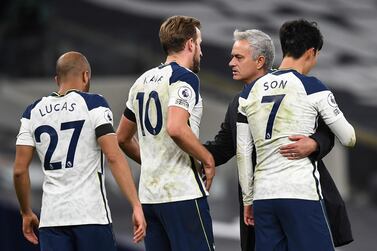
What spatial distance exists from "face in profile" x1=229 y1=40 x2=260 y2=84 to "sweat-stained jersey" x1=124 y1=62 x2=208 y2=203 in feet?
1.07

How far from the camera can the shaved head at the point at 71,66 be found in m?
5.96

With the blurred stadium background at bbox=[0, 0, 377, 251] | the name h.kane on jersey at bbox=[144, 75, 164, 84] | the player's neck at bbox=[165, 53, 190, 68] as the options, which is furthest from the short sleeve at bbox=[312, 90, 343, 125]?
the blurred stadium background at bbox=[0, 0, 377, 251]

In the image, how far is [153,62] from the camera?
769 inches

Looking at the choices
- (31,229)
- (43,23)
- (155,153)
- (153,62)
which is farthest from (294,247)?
(43,23)

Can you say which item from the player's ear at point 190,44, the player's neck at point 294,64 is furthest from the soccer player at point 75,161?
the player's neck at point 294,64

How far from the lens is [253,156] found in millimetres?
5949

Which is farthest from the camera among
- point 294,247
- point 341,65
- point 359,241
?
point 341,65

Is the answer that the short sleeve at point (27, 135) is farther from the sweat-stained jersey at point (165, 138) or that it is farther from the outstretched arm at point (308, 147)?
the outstretched arm at point (308, 147)

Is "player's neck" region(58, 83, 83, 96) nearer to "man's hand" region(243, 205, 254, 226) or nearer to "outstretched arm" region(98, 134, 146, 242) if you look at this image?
"outstretched arm" region(98, 134, 146, 242)

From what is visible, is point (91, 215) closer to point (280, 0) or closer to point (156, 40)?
point (156, 40)

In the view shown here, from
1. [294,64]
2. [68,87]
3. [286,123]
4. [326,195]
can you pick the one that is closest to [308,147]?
[286,123]

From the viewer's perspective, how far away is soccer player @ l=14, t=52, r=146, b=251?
586cm

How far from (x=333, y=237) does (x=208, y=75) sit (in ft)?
46.4

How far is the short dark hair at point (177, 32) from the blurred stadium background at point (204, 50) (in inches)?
431
